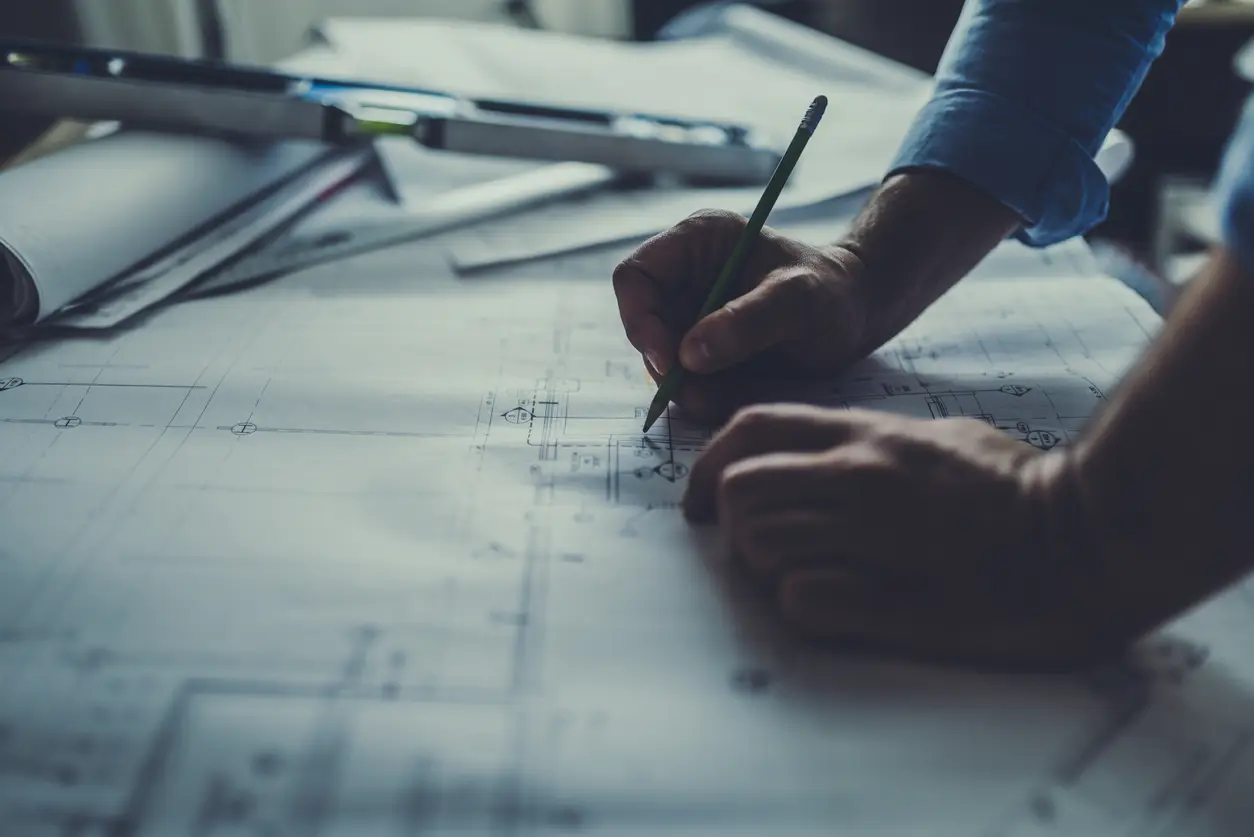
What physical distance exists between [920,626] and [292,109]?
2.05ft

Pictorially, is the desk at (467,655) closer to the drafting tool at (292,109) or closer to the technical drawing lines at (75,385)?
the technical drawing lines at (75,385)

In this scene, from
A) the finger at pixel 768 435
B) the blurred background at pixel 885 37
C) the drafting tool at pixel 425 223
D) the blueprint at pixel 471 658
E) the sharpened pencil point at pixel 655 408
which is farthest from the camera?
the blurred background at pixel 885 37

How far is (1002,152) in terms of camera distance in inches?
22.7

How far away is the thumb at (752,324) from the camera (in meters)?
0.49

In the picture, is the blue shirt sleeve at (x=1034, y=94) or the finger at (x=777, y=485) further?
the blue shirt sleeve at (x=1034, y=94)

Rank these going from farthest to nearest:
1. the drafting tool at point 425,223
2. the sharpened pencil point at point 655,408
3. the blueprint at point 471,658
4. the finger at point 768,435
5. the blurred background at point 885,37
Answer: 1. the blurred background at point 885,37
2. the drafting tool at point 425,223
3. the sharpened pencil point at point 655,408
4. the finger at point 768,435
5. the blueprint at point 471,658

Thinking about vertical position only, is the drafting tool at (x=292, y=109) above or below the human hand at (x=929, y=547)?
below

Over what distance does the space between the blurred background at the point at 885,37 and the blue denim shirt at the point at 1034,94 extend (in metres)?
0.57

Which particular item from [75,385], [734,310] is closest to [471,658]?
[734,310]

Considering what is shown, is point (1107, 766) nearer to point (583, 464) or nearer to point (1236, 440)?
point (1236, 440)

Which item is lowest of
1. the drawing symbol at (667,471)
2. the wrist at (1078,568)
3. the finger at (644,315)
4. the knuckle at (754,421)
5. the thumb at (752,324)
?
the drawing symbol at (667,471)

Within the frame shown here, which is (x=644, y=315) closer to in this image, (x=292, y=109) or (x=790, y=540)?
(x=790, y=540)

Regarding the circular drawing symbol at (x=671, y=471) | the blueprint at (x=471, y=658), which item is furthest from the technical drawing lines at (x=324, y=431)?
the circular drawing symbol at (x=671, y=471)

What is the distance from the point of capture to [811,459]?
1.27 feet
